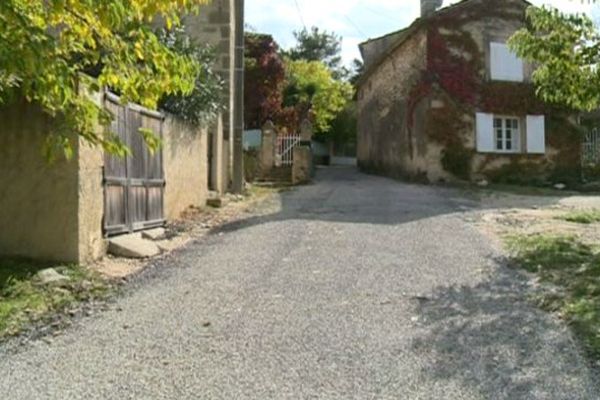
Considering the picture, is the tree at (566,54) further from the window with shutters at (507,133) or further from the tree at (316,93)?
the tree at (316,93)

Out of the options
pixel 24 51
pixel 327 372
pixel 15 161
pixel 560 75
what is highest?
pixel 560 75

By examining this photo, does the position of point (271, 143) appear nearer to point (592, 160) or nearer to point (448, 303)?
point (592, 160)

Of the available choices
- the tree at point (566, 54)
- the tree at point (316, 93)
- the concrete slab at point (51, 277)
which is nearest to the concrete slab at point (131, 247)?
the concrete slab at point (51, 277)

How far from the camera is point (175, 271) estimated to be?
23.4 ft

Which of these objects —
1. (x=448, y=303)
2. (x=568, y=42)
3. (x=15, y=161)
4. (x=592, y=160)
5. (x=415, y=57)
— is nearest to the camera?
(x=448, y=303)

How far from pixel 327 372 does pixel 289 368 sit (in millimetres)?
259

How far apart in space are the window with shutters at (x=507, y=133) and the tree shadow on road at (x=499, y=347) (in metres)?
15.5

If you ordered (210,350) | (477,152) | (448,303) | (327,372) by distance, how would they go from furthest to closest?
(477,152)
(448,303)
(210,350)
(327,372)

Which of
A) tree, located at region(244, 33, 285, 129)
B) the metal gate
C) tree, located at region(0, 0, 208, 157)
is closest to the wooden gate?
tree, located at region(0, 0, 208, 157)

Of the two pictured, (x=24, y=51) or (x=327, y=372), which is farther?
(x=327, y=372)

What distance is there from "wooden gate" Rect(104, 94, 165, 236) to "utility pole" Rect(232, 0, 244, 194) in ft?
19.4

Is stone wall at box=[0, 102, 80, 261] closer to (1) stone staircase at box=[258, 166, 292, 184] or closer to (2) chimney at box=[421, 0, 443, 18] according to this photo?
(1) stone staircase at box=[258, 166, 292, 184]

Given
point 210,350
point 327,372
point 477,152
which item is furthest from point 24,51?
point 477,152

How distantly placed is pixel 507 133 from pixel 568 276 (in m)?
15.2
